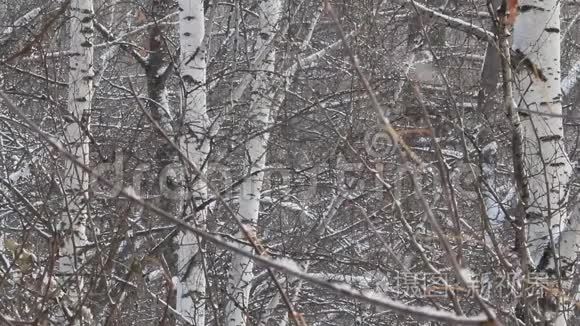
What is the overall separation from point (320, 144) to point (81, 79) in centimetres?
294

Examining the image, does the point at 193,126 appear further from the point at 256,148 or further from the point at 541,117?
the point at 541,117

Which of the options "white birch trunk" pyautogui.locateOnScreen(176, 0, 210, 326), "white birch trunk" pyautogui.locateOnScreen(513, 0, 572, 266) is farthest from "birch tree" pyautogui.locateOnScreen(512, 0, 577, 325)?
"white birch trunk" pyautogui.locateOnScreen(176, 0, 210, 326)

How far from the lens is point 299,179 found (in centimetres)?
802

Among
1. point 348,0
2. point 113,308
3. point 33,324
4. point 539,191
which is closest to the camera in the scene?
point 33,324

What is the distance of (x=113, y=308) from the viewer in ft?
8.22

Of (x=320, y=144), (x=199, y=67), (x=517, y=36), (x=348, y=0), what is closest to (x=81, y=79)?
(x=199, y=67)

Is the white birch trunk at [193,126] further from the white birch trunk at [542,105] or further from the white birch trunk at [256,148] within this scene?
the white birch trunk at [542,105]

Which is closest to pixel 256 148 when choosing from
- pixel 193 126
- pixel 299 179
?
pixel 193 126

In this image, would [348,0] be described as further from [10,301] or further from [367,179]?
[10,301]

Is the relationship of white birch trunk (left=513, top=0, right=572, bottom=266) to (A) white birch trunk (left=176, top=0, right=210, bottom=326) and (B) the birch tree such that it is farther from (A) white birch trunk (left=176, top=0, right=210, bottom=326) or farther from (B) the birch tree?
(A) white birch trunk (left=176, top=0, right=210, bottom=326)

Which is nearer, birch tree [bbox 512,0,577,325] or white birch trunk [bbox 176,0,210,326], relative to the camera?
birch tree [bbox 512,0,577,325]

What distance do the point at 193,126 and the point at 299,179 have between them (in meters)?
3.29

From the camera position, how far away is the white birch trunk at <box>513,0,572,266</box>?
3.25m

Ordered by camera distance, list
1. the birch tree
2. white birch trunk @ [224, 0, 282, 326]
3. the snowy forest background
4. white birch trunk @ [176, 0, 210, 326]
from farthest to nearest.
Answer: white birch trunk @ [224, 0, 282, 326]
white birch trunk @ [176, 0, 210, 326]
the birch tree
the snowy forest background
